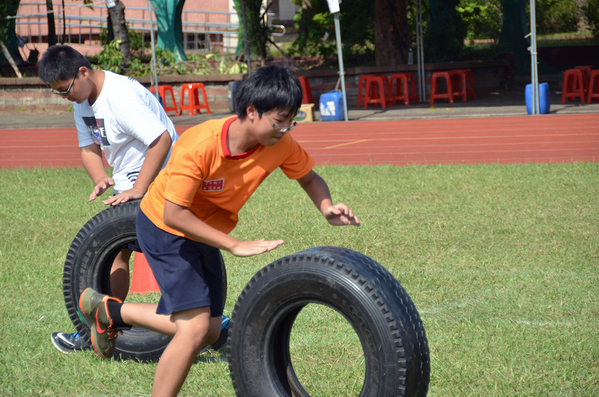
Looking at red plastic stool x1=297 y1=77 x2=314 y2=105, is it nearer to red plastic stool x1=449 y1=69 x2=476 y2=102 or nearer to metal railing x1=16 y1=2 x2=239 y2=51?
red plastic stool x1=449 y1=69 x2=476 y2=102

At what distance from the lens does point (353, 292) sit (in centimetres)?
252

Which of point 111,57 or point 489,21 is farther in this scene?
point 489,21

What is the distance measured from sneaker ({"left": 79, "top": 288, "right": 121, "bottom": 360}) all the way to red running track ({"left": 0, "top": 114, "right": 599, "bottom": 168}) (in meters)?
7.40

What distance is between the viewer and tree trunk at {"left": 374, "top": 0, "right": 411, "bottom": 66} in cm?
1989

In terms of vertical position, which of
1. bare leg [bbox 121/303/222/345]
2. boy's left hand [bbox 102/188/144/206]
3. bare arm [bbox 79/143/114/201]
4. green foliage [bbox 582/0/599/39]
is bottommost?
bare leg [bbox 121/303/222/345]

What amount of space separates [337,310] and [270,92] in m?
0.91

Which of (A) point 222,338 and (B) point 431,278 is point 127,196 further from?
(B) point 431,278

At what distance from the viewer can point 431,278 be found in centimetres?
456

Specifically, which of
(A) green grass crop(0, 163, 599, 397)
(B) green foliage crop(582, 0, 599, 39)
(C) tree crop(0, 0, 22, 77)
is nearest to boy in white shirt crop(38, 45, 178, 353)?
(A) green grass crop(0, 163, 599, 397)

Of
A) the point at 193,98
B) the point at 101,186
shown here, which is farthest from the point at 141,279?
the point at 193,98

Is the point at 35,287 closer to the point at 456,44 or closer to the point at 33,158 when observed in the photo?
the point at 33,158

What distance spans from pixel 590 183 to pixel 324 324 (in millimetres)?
5129

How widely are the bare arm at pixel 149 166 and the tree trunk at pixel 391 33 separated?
1746cm

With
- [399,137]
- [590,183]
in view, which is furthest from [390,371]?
[399,137]
